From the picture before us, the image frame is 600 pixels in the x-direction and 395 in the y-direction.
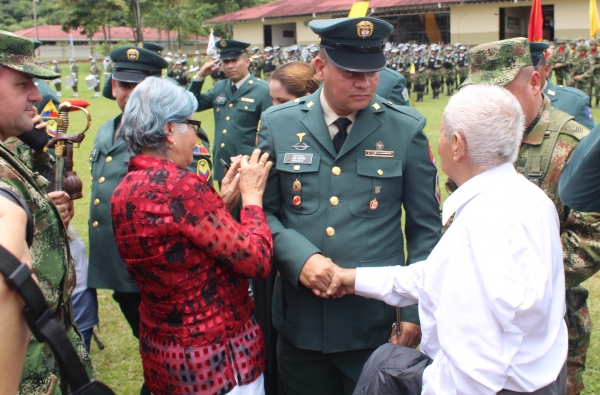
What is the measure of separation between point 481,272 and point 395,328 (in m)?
0.92

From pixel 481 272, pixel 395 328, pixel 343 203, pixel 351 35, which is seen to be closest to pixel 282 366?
pixel 395 328

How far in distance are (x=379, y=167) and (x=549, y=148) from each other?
2.75ft

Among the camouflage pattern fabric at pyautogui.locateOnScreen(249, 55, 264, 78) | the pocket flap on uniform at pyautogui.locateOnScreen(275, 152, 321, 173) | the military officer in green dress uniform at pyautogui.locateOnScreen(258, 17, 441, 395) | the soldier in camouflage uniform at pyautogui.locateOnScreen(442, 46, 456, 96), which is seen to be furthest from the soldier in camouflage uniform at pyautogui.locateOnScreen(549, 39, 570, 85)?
the pocket flap on uniform at pyautogui.locateOnScreen(275, 152, 321, 173)

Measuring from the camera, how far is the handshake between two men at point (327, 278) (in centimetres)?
233

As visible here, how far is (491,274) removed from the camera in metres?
1.62

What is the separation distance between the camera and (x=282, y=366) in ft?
9.00

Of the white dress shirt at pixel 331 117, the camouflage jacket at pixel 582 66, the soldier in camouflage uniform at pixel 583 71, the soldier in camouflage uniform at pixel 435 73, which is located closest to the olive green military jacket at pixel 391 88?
the white dress shirt at pixel 331 117

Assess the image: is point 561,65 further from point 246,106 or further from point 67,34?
point 67,34

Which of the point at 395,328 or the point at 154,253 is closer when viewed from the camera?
the point at 154,253

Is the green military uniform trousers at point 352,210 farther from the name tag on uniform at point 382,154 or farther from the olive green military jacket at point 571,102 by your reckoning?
the olive green military jacket at point 571,102

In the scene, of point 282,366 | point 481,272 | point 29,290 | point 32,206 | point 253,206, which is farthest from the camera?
point 282,366

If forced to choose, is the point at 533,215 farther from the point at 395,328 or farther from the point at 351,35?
the point at 351,35

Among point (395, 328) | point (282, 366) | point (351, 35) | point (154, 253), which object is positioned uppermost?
point (351, 35)

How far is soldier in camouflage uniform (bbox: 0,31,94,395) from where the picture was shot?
1708 mm
